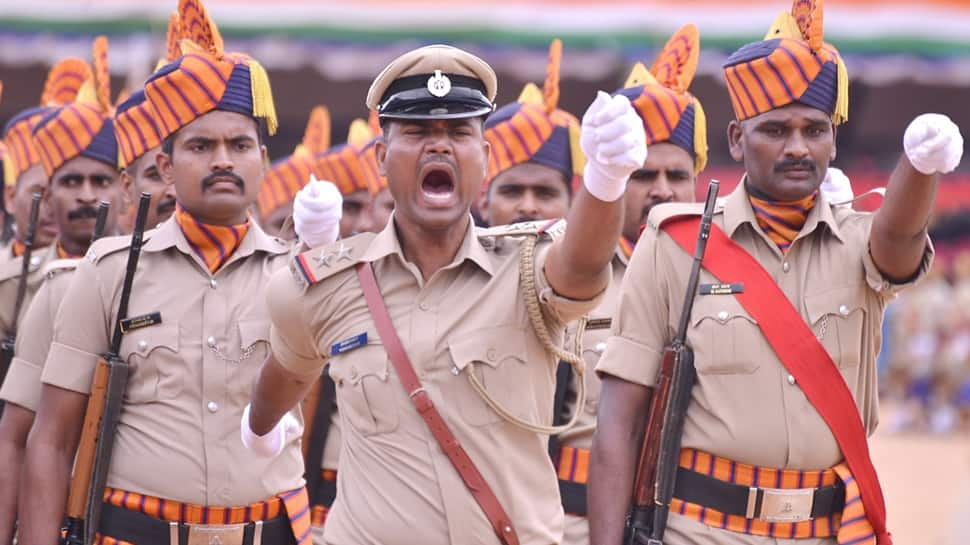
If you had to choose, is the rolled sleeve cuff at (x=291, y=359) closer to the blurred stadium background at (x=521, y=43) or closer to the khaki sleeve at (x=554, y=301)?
the khaki sleeve at (x=554, y=301)

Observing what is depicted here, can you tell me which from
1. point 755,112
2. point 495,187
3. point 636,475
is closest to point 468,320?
point 636,475

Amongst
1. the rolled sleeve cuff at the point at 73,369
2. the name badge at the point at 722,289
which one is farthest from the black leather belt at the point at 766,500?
the rolled sleeve cuff at the point at 73,369

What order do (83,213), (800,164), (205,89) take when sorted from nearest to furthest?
(800,164)
(205,89)
(83,213)

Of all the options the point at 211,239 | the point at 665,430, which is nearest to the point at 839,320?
the point at 665,430

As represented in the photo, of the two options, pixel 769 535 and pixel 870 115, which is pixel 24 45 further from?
pixel 769 535

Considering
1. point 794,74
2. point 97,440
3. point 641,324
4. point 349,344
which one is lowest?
point 97,440

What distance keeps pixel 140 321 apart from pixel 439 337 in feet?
5.18

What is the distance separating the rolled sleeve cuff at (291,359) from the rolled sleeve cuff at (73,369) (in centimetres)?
104

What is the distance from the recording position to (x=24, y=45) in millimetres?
18750

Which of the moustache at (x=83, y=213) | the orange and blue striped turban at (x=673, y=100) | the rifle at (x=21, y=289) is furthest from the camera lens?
the moustache at (x=83, y=213)

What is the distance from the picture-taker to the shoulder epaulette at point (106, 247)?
19.6 ft

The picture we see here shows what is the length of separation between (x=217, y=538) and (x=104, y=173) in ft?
8.33

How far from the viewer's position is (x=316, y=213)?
19.6 ft

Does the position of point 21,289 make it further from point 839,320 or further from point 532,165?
point 839,320
